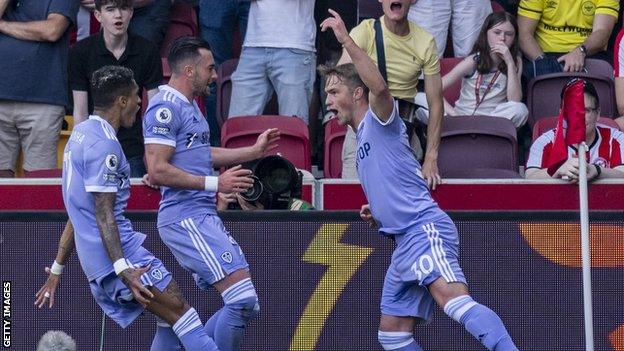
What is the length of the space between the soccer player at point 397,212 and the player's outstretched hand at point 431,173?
0.74 meters

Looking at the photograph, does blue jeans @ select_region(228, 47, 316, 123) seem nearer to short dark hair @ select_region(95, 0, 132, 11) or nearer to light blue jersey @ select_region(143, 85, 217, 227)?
short dark hair @ select_region(95, 0, 132, 11)

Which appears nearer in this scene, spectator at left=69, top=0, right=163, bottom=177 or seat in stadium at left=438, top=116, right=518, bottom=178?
seat in stadium at left=438, top=116, right=518, bottom=178

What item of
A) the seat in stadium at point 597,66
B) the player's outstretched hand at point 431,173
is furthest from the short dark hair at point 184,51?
the seat in stadium at point 597,66

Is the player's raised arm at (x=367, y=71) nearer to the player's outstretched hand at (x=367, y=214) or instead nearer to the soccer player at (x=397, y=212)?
the soccer player at (x=397, y=212)

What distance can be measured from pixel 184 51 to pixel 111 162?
2.96ft

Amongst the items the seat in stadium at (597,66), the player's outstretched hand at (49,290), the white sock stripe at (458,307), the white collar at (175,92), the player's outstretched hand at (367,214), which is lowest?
the white sock stripe at (458,307)

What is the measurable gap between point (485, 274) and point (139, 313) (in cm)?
199

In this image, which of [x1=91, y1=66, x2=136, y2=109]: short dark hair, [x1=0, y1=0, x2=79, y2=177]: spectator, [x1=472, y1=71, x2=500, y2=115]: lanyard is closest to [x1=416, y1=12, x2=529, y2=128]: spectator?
[x1=472, y1=71, x2=500, y2=115]: lanyard

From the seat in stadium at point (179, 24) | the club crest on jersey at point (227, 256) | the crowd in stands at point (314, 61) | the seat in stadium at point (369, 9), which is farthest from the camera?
the seat in stadium at point (179, 24)

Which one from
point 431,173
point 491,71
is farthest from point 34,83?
point 491,71

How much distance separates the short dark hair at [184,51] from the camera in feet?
27.8

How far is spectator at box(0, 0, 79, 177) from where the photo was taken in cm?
1027

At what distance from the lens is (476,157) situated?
33.0 ft

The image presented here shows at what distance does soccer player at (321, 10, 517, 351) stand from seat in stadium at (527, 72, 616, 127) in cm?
278
